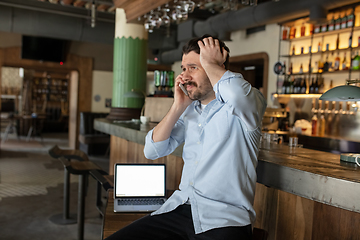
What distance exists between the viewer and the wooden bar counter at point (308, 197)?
1374 mm

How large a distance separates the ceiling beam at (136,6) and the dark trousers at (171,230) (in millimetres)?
2814

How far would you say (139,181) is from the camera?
2.10 metres

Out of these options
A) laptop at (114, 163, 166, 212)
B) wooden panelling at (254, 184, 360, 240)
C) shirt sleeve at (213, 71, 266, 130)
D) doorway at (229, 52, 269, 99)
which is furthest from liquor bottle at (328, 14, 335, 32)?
shirt sleeve at (213, 71, 266, 130)

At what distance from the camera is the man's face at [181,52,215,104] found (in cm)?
164

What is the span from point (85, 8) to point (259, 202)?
6655mm

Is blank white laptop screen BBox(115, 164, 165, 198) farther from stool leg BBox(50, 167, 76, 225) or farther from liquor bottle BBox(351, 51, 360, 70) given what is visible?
liquor bottle BBox(351, 51, 360, 70)

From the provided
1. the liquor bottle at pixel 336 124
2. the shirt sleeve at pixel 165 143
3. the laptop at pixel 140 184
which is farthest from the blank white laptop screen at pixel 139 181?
the liquor bottle at pixel 336 124

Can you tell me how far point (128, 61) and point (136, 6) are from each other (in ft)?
3.12

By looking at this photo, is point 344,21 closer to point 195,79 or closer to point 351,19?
point 351,19

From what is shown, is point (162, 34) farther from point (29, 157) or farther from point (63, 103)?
point (63, 103)

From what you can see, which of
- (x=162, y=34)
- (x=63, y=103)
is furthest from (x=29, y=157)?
(x=63, y=103)

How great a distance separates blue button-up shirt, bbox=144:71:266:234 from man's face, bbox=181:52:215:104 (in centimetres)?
10

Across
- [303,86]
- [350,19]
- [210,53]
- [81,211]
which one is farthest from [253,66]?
[210,53]

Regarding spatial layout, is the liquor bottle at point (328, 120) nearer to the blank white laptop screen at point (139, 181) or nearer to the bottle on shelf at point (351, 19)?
the bottle on shelf at point (351, 19)
